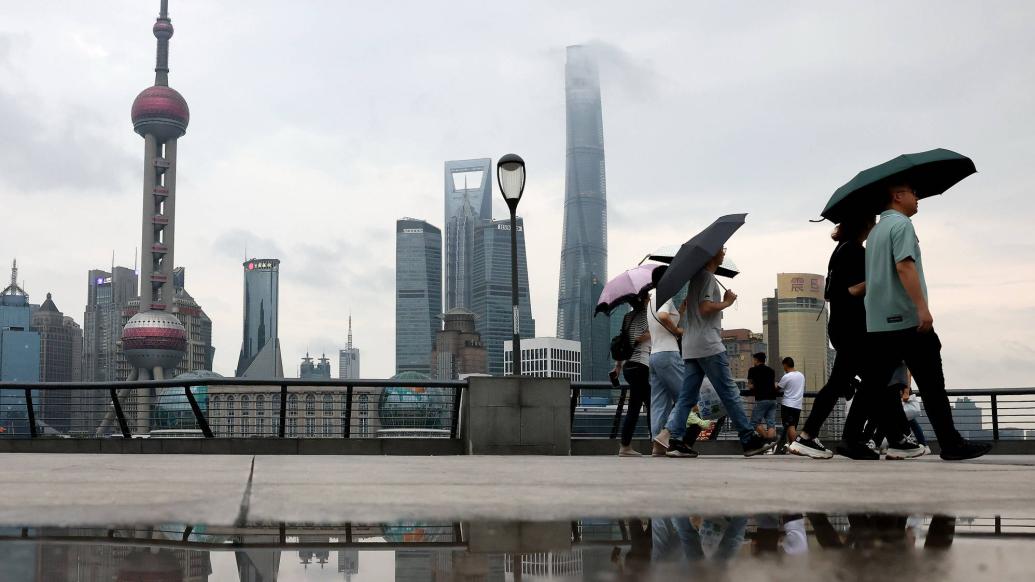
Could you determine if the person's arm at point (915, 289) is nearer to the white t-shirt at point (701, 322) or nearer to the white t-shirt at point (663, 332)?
the white t-shirt at point (701, 322)

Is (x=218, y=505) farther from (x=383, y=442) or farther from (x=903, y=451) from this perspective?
(x=383, y=442)

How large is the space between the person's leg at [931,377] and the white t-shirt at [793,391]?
668cm

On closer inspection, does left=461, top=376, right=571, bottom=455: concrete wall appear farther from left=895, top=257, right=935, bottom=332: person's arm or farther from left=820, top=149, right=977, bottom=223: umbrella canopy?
left=895, top=257, right=935, bottom=332: person's arm

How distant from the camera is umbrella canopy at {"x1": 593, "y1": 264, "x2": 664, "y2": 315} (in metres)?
10.9

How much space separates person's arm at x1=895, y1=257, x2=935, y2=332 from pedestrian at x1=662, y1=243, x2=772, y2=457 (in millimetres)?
2098

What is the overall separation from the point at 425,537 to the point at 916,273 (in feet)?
18.1

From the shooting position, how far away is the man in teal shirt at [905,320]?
7207 millimetres

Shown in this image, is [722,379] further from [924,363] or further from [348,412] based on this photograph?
[348,412]

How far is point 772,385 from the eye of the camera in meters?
14.2

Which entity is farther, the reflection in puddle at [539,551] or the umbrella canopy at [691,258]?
the umbrella canopy at [691,258]

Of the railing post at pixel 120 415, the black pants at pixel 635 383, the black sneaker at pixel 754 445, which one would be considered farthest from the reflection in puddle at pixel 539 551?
the railing post at pixel 120 415

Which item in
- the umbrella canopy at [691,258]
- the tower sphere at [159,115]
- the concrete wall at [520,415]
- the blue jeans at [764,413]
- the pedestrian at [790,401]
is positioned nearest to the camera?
the umbrella canopy at [691,258]

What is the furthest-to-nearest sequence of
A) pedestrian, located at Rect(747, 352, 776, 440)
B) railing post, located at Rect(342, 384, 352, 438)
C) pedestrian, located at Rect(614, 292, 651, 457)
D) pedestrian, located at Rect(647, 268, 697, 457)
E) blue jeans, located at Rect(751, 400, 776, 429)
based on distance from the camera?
1. railing post, located at Rect(342, 384, 352, 438)
2. blue jeans, located at Rect(751, 400, 776, 429)
3. pedestrian, located at Rect(747, 352, 776, 440)
4. pedestrian, located at Rect(614, 292, 651, 457)
5. pedestrian, located at Rect(647, 268, 697, 457)

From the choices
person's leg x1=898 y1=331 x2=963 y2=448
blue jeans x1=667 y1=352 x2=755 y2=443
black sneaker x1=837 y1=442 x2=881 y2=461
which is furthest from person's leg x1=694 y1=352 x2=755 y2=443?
person's leg x1=898 y1=331 x2=963 y2=448
